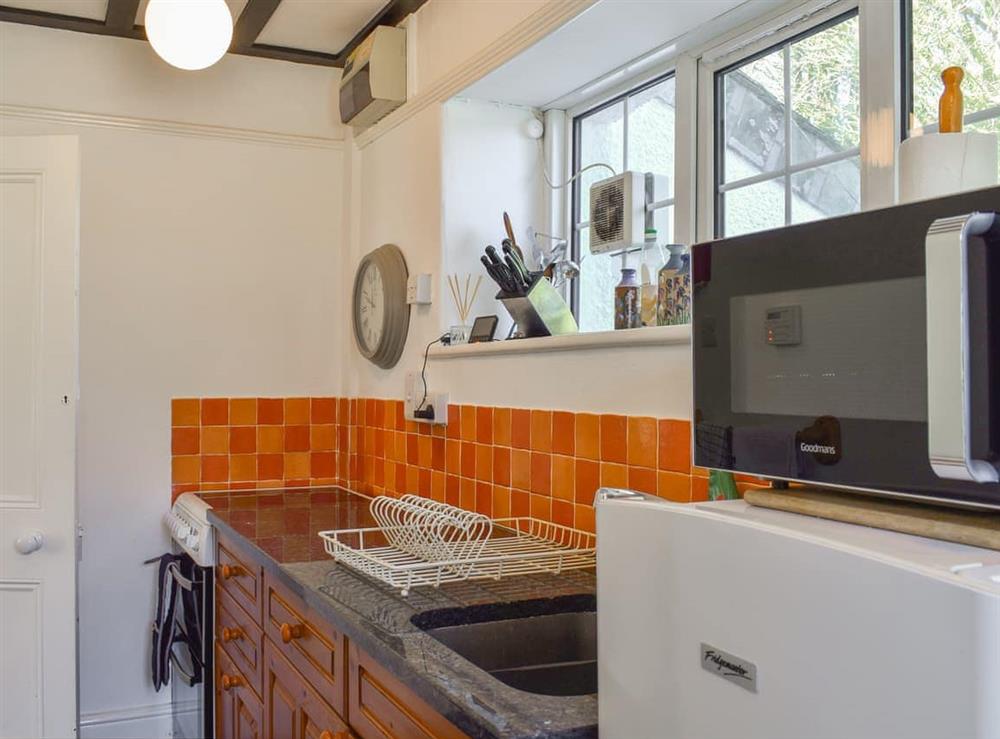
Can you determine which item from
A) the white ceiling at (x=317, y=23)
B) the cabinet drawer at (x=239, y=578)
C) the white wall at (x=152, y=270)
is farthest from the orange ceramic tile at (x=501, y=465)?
the white ceiling at (x=317, y=23)

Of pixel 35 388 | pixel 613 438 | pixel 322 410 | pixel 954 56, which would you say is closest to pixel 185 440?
pixel 322 410

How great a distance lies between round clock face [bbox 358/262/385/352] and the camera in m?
3.01

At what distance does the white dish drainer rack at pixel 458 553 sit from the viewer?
1.74 meters

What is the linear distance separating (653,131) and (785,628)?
179cm

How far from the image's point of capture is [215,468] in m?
3.23

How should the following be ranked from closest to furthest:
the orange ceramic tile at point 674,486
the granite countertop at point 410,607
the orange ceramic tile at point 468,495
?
the granite countertop at point 410,607 < the orange ceramic tile at point 674,486 < the orange ceramic tile at point 468,495

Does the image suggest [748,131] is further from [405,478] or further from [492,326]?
[405,478]

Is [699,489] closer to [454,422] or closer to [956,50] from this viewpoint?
[956,50]

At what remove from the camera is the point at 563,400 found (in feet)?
6.79

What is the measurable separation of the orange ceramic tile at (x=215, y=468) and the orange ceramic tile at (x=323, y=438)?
30 cm

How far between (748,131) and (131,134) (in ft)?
6.86

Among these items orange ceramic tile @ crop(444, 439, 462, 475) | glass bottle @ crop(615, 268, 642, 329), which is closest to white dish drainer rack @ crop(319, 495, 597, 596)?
orange ceramic tile @ crop(444, 439, 462, 475)

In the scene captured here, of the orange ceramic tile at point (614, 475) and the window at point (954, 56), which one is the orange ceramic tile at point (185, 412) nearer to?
the orange ceramic tile at point (614, 475)

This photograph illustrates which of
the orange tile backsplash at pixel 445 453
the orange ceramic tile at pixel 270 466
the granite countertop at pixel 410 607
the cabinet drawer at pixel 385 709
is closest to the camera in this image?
the granite countertop at pixel 410 607
